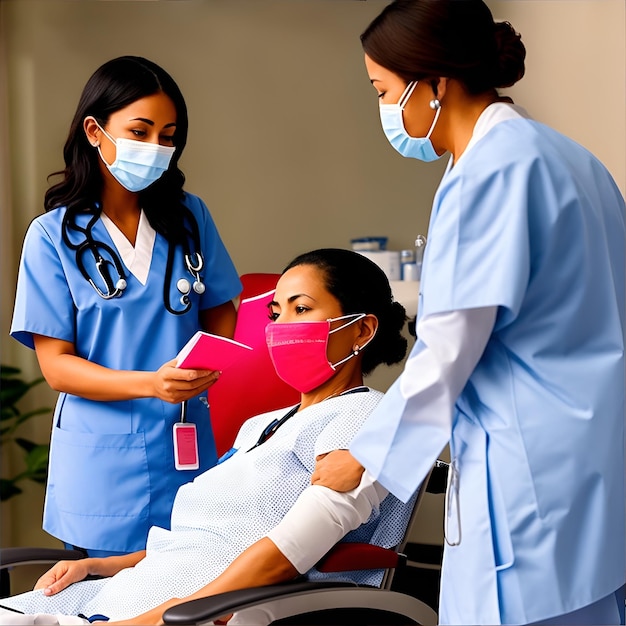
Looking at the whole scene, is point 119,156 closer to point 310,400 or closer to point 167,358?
point 167,358

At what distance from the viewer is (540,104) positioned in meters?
2.95

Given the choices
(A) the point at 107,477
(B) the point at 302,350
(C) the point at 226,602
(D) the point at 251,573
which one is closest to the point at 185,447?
(A) the point at 107,477

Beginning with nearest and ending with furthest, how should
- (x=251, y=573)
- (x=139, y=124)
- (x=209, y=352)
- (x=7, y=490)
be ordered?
(x=251, y=573) → (x=209, y=352) → (x=139, y=124) → (x=7, y=490)

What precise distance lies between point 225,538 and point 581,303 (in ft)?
2.93

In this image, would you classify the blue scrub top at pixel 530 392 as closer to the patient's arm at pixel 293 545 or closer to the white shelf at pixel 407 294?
the patient's arm at pixel 293 545

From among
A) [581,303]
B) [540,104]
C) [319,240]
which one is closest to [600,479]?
[581,303]

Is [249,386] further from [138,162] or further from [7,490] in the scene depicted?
[7,490]

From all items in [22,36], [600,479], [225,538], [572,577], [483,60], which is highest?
[22,36]

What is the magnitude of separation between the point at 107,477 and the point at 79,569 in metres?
0.26

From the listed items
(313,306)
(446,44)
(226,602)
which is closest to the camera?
(446,44)

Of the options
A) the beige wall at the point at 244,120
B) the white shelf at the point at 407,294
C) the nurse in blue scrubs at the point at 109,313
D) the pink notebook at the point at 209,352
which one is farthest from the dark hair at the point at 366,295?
the beige wall at the point at 244,120

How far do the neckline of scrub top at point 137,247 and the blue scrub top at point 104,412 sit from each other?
2 cm

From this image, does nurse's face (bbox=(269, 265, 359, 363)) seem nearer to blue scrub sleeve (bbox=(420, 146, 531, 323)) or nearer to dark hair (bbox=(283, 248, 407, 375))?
dark hair (bbox=(283, 248, 407, 375))

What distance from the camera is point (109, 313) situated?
202 cm
